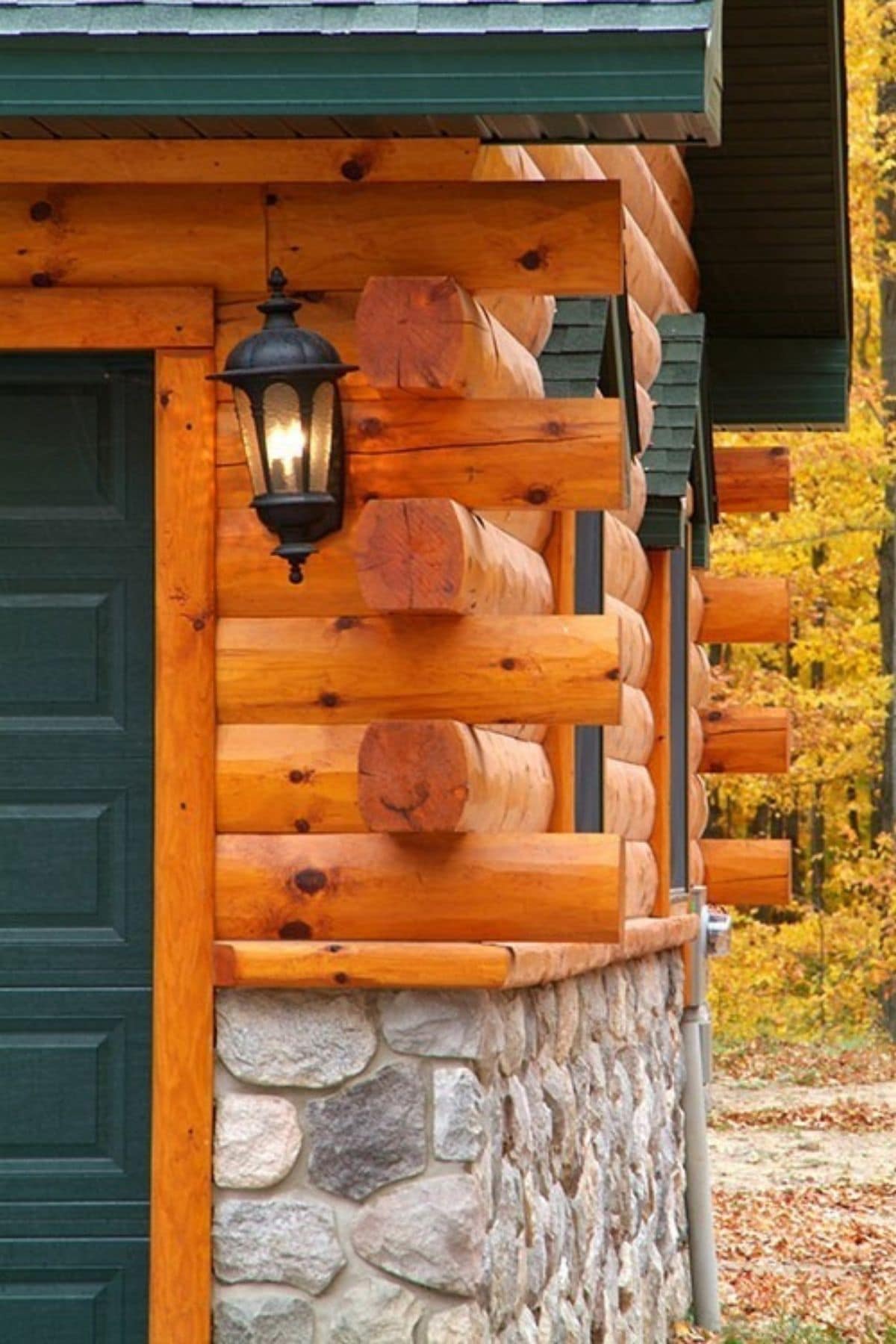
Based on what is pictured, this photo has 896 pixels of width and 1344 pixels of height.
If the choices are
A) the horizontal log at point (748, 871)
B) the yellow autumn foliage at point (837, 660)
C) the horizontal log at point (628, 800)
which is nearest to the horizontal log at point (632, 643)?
the horizontal log at point (628, 800)

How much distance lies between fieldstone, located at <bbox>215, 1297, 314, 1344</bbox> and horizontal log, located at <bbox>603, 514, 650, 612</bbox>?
357 centimetres

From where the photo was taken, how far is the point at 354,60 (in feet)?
19.7

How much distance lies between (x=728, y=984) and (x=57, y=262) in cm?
1962

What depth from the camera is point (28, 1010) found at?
23.1ft

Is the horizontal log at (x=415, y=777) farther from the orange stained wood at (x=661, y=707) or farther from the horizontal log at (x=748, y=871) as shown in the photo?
the horizontal log at (x=748, y=871)

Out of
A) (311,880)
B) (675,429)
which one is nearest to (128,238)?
(311,880)

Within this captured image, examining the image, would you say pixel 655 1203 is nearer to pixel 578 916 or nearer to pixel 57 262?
pixel 578 916

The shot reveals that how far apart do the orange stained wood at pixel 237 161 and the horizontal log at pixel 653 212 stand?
239cm

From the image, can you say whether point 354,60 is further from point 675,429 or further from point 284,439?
point 675,429

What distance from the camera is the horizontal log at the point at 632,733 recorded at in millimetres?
10117

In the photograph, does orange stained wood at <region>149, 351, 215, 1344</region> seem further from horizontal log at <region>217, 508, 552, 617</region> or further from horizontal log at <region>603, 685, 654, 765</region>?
horizontal log at <region>603, 685, 654, 765</region>

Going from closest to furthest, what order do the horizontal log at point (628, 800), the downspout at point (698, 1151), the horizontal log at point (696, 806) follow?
the horizontal log at point (628, 800), the downspout at point (698, 1151), the horizontal log at point (696, 806)

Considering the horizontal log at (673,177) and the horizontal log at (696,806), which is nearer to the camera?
the horizontal log at (673,177)

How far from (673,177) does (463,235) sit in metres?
6.03
